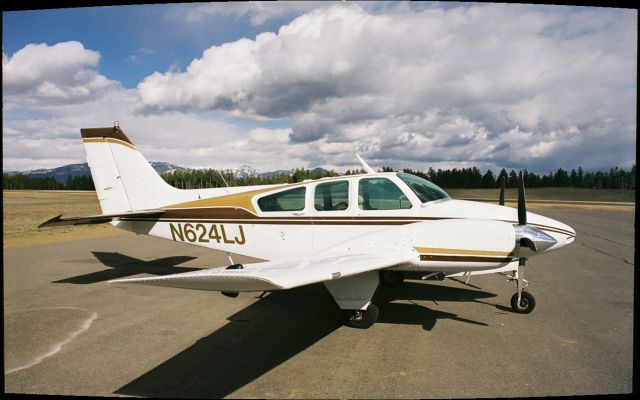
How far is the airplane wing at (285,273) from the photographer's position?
3865 mm

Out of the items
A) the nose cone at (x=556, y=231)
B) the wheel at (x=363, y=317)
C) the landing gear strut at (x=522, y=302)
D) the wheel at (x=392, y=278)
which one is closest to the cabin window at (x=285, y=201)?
the wheel at (x=363, y=317)

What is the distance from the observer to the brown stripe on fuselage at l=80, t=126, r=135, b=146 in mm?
9469

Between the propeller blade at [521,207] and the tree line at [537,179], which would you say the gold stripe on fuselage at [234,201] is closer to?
the propeller blade at [521,207]

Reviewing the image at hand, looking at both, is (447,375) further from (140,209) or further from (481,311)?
(140,209)

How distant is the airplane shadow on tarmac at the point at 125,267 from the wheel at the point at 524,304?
8.01m

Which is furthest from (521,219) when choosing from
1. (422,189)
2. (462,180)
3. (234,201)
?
(462,180)

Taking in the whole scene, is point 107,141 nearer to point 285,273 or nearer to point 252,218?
point 252,218

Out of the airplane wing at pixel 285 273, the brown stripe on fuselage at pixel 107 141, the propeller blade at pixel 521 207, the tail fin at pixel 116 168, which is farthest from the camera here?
the brown stripe on fuselage at pixel 107 141

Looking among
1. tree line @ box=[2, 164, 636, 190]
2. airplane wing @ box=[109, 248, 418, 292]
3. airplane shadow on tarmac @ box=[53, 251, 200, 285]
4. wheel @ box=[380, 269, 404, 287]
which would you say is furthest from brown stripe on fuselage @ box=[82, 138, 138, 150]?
tree line @ box=[2, 164, 636, 190]

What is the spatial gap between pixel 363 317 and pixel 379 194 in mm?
2245

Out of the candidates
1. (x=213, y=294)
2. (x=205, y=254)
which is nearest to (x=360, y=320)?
(x=213, y=294)

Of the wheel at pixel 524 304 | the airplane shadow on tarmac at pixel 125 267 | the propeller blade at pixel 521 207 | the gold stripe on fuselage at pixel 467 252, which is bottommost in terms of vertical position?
the airplane shadow on tarmac at pixel 125 267

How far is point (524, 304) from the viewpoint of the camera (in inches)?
269

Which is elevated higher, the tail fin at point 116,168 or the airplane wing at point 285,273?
the tail fin at point 116,168
